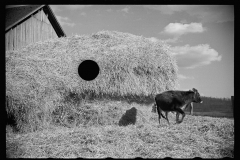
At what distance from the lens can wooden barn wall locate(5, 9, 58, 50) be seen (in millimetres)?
11164

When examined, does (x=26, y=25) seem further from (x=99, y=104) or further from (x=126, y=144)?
(x=126, y=144)

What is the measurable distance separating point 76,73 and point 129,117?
2.47 meters

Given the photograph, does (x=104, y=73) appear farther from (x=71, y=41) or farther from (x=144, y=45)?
(x=71, y=41)

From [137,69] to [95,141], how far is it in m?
3.55

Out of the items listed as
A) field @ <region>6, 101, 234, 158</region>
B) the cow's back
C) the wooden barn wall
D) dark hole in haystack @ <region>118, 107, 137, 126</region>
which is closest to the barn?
the wooden barn wall

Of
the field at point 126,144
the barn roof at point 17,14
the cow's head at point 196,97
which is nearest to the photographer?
the field at point 126,144

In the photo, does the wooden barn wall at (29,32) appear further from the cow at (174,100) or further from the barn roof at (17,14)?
the cow at (174,100)

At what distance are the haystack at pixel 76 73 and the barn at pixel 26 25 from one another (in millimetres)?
3415

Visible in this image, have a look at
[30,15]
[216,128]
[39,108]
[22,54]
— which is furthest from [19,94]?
[30,15]

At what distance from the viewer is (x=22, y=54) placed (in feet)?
26.0

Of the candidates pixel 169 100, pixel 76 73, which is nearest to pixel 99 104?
pixel 76 73

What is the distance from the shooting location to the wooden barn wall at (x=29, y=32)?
11164 mm

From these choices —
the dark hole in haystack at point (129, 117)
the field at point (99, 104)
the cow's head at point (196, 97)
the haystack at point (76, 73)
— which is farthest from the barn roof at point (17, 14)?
the cow's head at point (196, 97)
